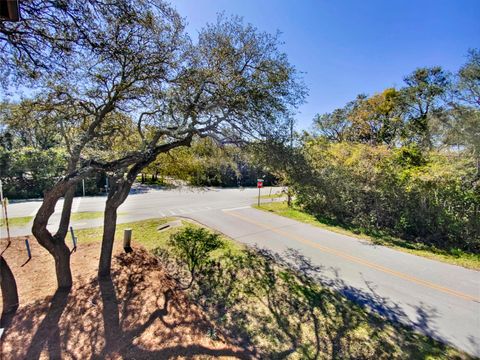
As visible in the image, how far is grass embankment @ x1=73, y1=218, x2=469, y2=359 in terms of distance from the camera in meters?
3.61

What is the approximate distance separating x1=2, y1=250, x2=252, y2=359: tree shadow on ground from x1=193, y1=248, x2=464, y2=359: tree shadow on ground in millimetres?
524

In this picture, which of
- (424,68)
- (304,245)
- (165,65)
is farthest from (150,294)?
(424,68)

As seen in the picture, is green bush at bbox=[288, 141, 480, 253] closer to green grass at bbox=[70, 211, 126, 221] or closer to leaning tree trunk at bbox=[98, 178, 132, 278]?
leaning tree trunk at bbox=[98, 178, 132, 278]

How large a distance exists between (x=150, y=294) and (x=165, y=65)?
15.8 feet

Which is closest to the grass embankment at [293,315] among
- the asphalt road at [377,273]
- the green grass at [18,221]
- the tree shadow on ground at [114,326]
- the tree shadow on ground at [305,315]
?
the tree shadow on ground at [305,315]

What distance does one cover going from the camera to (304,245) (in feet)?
26.9

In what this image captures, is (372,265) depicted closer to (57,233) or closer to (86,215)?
(57,233)

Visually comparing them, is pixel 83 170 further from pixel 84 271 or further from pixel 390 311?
pixel 390 311

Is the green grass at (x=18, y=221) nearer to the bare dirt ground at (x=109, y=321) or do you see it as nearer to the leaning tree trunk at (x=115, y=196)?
the bare dirt ground at (x=109, y=321)

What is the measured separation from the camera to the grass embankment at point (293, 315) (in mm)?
3605

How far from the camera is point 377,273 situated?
243 inches

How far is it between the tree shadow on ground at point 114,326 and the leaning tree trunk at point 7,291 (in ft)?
Answer: 0.78

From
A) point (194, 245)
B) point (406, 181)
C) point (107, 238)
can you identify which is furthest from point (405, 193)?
point (107, 238)

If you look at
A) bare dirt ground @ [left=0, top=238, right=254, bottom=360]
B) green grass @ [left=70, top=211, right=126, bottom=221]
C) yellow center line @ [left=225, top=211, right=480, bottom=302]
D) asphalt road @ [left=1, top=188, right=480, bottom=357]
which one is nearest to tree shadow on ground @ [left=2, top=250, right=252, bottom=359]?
bare dirt ground @ [left=0, top=238, right=254, bottom=360]
